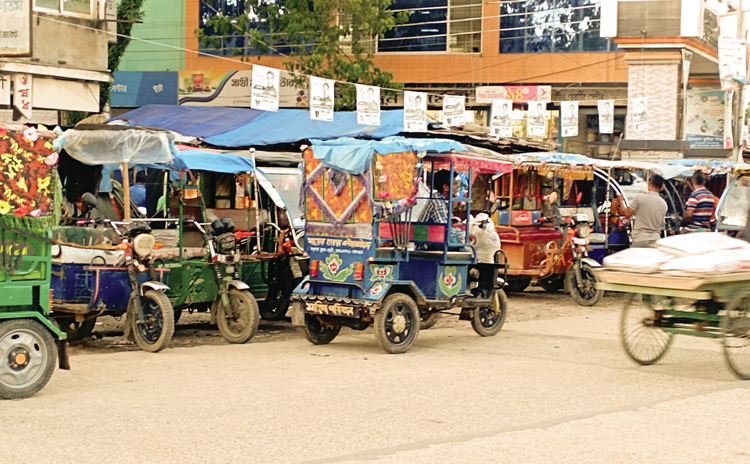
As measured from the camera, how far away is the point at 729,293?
905 cm

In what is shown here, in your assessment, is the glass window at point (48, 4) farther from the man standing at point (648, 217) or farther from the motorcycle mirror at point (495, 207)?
the man standing at point (648, 217)

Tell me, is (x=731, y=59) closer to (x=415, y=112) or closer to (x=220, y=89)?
(x=415, y=112)

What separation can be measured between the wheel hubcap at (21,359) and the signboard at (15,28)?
11482mm

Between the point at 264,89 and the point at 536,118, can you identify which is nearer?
the point at 264,89

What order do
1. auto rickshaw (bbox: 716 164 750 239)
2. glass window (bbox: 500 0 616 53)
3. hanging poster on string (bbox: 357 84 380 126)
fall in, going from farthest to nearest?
glass window (bbox: 500 0 616 53) → hanging poster on string (bbox: 357 84 380 126) → auto rickshaw (bbox: 716 164 750 239)

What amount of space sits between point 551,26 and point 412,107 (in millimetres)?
14010

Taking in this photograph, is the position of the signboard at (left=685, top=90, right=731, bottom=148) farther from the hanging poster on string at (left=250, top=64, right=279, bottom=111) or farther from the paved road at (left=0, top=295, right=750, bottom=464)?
the paved road at (left=0, top=295, right=750, bottom=464)

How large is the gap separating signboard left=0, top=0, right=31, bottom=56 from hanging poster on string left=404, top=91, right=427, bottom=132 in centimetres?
722

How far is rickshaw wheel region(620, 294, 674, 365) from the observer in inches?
383

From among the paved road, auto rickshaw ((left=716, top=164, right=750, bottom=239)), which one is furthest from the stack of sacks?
auto rickshaw ((left=716, top=164, right=750, bottom=239))

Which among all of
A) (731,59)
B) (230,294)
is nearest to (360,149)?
(230,294)

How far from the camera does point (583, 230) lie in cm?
1672

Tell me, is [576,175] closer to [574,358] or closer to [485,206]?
[485,206]

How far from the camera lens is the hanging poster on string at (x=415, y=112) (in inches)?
750
